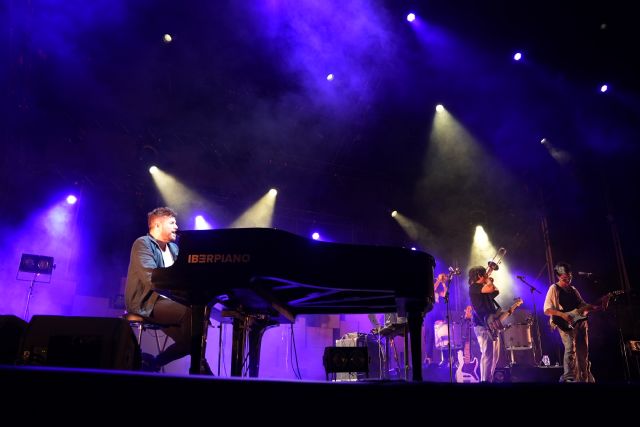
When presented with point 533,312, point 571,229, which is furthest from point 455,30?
point 533,312

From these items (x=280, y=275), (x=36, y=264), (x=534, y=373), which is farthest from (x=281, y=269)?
(x=36, y=264)

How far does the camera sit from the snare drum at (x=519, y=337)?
8.62 metres

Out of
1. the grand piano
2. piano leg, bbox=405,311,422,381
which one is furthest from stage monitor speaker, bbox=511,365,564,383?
piano leg, bbox=405,311,422,381

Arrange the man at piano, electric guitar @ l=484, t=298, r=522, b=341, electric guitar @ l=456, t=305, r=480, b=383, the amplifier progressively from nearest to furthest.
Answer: the man at piano, electric guitar @ l=484, t=298, r=522, b=341, the amplifier, electric guitar @ l=456, t=305, r=480, b=383

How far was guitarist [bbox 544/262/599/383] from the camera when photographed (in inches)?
260

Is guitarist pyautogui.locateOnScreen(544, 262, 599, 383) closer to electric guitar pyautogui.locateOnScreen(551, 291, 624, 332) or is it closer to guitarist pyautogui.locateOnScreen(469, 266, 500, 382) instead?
electric guitar pyautogui.locateOnScreen(551, 291, 624, 332)

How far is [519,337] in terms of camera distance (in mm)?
8688

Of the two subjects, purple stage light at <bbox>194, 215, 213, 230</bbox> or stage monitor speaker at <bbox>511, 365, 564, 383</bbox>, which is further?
purple stage light at <bbox>194, 215, 213, 230</bbox>

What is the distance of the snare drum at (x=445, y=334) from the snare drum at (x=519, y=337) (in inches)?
45.0

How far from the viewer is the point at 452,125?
1129 cm

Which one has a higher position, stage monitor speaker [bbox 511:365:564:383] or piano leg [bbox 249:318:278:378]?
piano leg [bbox 249:318:278:378]

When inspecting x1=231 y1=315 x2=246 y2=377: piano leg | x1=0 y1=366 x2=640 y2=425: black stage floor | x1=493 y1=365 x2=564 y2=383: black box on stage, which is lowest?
x1=493 y1=365 x2=564 y2=383: black box on stage

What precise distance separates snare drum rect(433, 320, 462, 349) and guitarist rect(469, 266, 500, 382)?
A: 192 cm

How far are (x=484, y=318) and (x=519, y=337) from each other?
2017 mm
